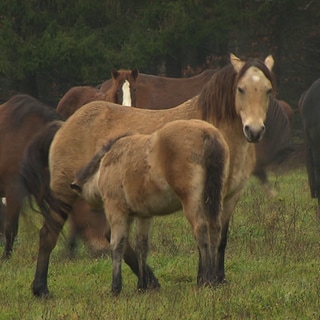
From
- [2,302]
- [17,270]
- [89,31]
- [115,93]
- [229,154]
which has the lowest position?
[89,31]

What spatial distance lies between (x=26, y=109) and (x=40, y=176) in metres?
2.09

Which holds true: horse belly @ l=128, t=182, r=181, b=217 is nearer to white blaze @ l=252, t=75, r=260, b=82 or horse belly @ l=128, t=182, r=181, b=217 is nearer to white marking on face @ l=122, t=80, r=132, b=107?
white blaze @ l=252, t=75, r=260, b=82

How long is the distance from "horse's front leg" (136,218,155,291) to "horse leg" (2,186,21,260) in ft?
8.99

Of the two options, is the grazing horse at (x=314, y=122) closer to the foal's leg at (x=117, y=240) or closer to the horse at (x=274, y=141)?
the horse at (x=274, y=141)

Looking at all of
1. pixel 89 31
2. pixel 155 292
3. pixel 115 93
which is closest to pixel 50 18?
pixel 89 31

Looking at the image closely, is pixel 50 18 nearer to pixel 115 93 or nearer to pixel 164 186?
pixel 115 93

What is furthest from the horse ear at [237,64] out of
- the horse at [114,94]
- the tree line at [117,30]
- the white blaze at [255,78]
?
the tree line at [117,30]

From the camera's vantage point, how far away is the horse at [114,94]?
14.7m

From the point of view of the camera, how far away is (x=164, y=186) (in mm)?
7387

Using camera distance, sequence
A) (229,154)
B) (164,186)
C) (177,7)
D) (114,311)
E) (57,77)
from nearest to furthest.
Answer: (114,311) < (164,186) < (229,154) < (177,7) < (57,77)

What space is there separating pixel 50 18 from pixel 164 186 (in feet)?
63.4

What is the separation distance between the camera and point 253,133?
787 cm

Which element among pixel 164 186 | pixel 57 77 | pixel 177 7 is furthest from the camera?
pixel 57 77

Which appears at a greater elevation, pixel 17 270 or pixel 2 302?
pixel 2 302
